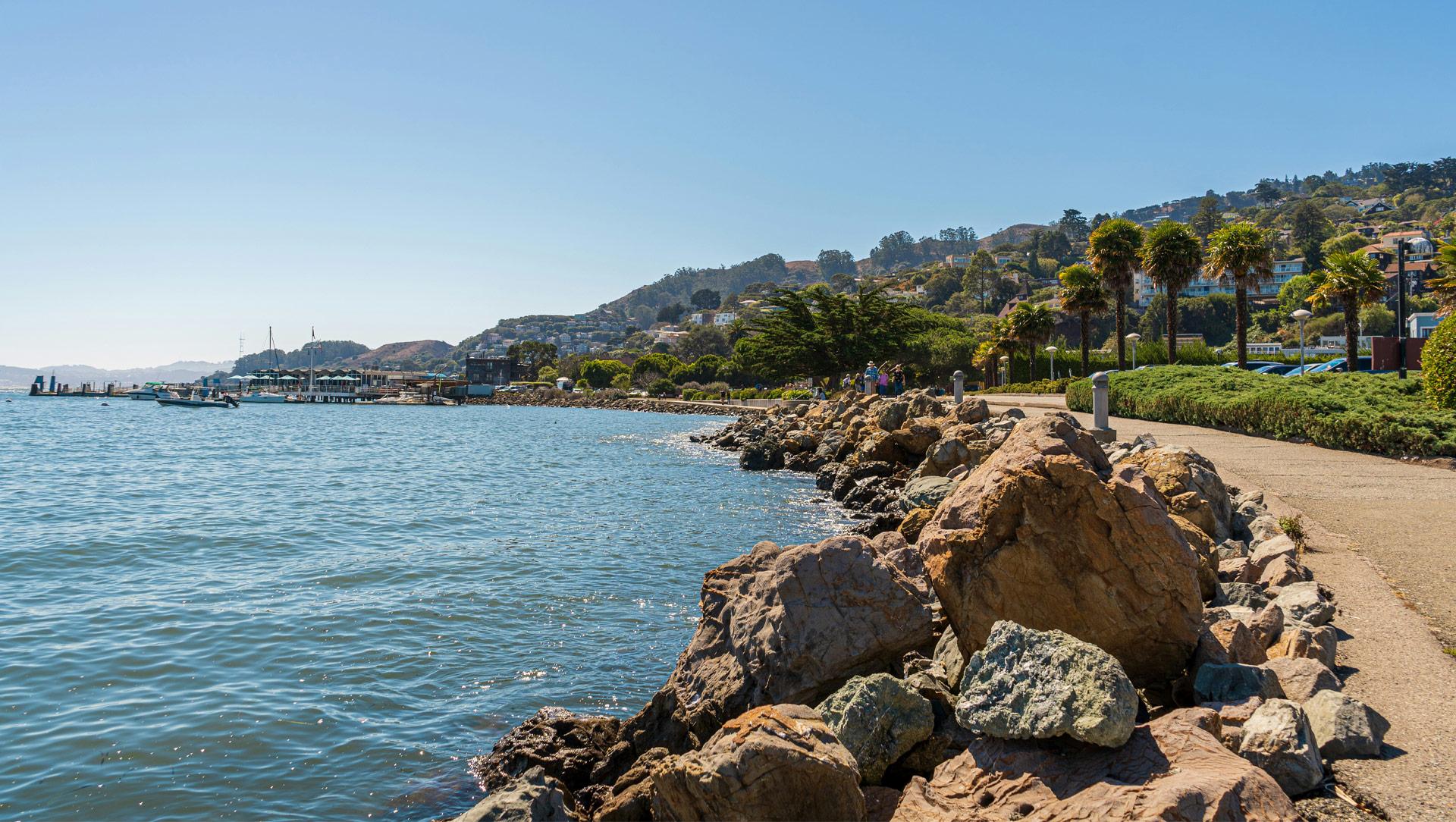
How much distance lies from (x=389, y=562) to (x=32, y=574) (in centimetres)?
530

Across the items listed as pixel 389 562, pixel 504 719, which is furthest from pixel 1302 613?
pixel 389 562

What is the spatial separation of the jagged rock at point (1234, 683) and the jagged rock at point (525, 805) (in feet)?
12.3

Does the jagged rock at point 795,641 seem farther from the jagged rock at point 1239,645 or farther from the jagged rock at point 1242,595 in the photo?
the jagged rock at point 1242,595

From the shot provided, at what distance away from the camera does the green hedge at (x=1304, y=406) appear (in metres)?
15.2

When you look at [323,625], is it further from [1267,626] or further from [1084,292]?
[1084,292]

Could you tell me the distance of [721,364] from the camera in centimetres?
10956

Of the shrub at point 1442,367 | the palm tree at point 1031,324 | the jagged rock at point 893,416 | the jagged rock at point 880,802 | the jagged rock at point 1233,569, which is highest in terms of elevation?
the palm tree at point 1031,324

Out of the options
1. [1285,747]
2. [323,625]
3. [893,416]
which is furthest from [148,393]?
[1285,747]

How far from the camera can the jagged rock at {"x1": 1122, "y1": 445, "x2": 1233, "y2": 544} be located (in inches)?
363

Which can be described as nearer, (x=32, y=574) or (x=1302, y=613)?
(x=1302, y=613)

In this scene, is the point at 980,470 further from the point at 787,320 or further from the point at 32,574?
the point at 787,320

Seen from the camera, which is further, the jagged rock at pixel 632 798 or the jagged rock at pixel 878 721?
the jagged rock at pixel 632 798

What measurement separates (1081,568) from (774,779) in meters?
2.39

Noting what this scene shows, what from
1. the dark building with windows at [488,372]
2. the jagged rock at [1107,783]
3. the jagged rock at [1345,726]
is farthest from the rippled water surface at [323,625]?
the dark building with windows at [488,372]
